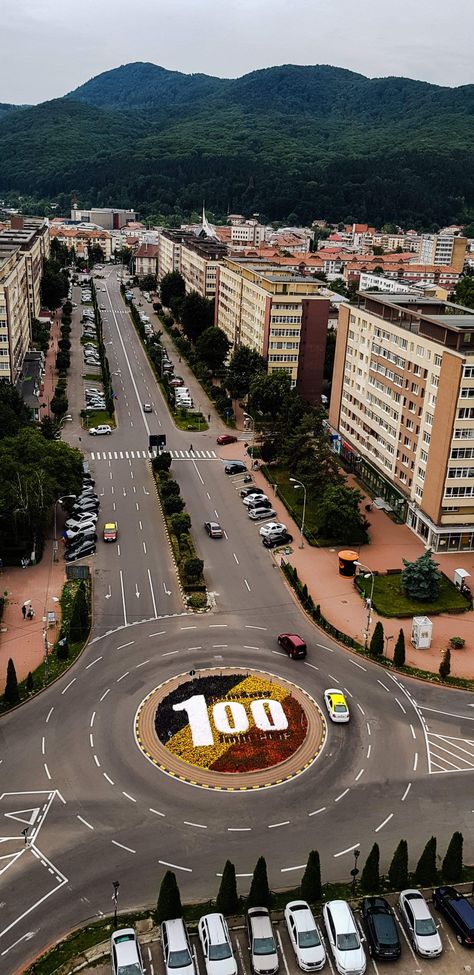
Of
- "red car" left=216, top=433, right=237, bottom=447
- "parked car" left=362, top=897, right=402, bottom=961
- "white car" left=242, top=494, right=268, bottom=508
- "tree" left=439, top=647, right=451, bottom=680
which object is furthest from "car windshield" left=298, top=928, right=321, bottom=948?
"red car" left=216, top=433, right=237, bottom=447

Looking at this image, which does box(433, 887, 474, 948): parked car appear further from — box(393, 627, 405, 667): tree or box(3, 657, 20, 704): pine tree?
box(3, 657, 20, 704): pine tree

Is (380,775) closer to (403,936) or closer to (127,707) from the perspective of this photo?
(403,936)

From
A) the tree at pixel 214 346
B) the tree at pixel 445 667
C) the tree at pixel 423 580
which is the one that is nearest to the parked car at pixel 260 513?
the tree at pixel 423 580

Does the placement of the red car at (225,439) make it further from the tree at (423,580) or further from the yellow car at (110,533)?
the tree at (423,580)

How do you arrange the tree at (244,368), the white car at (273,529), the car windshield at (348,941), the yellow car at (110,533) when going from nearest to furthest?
the car windshield at (348,941) → the yellow car at (110,533) → the white car at (273,529) → the tree at (244,368)

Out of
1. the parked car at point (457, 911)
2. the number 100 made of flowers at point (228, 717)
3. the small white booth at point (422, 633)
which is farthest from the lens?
the small white booth at point (422, 633)

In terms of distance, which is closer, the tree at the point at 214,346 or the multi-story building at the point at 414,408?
the multi-story building at the point at 414,408

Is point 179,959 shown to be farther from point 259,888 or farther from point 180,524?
point 180,524
